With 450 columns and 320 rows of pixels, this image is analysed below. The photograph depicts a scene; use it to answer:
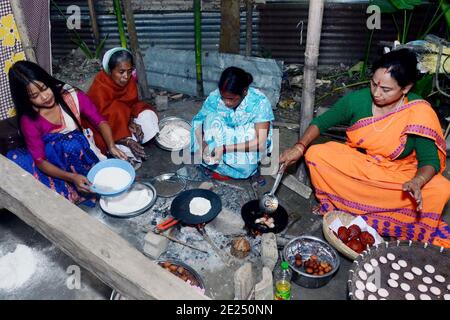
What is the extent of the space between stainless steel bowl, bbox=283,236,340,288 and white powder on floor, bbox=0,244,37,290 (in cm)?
214

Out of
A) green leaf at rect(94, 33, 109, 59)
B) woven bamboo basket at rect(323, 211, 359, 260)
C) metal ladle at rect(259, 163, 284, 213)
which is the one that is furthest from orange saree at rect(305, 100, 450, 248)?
green leaf at rect(94, 33, 109, 59)

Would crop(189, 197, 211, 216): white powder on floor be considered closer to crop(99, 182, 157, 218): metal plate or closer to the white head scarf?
crop(99, 182, 157, 218): metal plate

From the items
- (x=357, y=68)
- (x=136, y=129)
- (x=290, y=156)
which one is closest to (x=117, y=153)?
(x=136, y=129)

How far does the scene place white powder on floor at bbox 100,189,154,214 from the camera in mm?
3504

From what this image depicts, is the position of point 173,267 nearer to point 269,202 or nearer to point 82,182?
point 269,202

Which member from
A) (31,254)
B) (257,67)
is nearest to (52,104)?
(31,254)

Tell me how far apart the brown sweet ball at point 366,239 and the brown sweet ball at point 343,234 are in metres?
0.11

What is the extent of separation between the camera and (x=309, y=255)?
10.3 ft

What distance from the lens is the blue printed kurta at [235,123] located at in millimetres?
3619

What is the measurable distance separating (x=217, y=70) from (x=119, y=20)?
4.93 feet

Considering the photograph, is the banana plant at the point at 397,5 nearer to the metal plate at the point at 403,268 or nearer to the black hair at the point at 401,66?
the black hair at the point at 401,66

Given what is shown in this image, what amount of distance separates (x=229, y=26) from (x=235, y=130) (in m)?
2.60

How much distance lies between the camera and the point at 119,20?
4988mm

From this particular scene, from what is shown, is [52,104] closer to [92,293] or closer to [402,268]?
[92,293]
